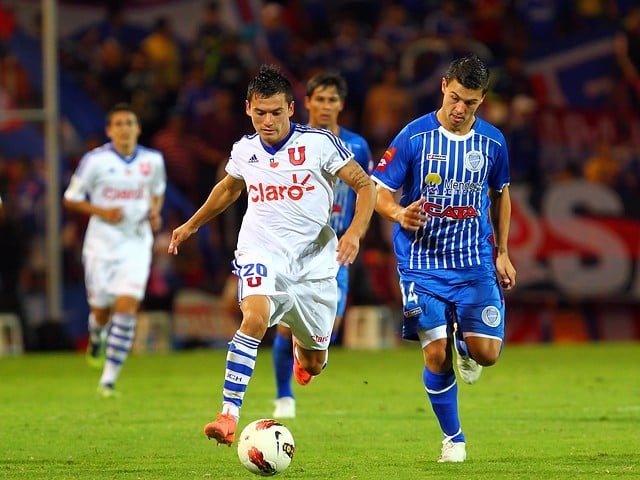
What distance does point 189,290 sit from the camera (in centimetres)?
1973

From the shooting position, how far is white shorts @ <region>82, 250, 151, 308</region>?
13.0m

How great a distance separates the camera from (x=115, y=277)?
13109mm

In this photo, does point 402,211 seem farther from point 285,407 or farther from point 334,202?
point 285,407

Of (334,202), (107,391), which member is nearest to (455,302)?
(334,202)

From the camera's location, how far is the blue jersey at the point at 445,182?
788cm

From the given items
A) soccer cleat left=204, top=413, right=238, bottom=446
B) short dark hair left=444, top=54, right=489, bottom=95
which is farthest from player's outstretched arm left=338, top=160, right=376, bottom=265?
soccer cleat left=204, top=413, right=238, bottom=446

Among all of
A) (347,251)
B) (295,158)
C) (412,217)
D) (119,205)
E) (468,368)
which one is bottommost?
(468,368)

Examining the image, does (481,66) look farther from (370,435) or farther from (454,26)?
(454,26)

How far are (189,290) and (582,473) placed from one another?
1314cm

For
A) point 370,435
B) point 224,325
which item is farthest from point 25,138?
point 370,435

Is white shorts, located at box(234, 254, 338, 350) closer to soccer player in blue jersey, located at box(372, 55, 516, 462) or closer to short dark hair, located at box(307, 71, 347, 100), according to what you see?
soccer player in blue jersey, located at box(372, 55, 516, 462)

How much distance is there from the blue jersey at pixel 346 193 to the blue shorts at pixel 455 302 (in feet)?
8.34

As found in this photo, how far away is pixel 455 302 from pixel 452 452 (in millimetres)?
880

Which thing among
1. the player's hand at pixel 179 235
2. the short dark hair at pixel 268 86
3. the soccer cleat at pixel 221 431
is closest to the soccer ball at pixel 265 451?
the soccer cleat at pixel 221 431
